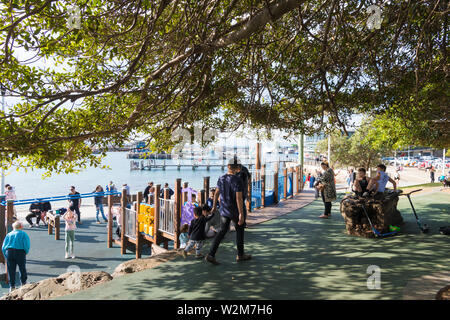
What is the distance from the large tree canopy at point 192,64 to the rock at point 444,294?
2.73 metres

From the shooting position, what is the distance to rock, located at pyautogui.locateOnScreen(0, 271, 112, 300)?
481 cm

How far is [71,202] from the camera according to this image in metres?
14.3

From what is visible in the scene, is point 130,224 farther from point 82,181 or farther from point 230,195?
point 82,181

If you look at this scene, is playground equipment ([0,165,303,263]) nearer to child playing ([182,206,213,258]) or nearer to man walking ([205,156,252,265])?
child playing ([182,206,213,258])

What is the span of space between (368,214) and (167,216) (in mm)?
5641

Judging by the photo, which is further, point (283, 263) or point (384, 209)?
point (384, 209)

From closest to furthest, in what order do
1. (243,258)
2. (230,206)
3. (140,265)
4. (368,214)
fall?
(230,206)
(243,258)
(140,265)
(368,214)

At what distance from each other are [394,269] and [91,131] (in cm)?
628

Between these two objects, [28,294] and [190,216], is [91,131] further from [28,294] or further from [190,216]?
[190,216]

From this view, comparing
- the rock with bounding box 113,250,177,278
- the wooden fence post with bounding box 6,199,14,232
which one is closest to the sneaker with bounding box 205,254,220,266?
the rock with bounding box 113,250,177,278

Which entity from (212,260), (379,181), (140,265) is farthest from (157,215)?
(379,181)

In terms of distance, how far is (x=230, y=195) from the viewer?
5461mm
